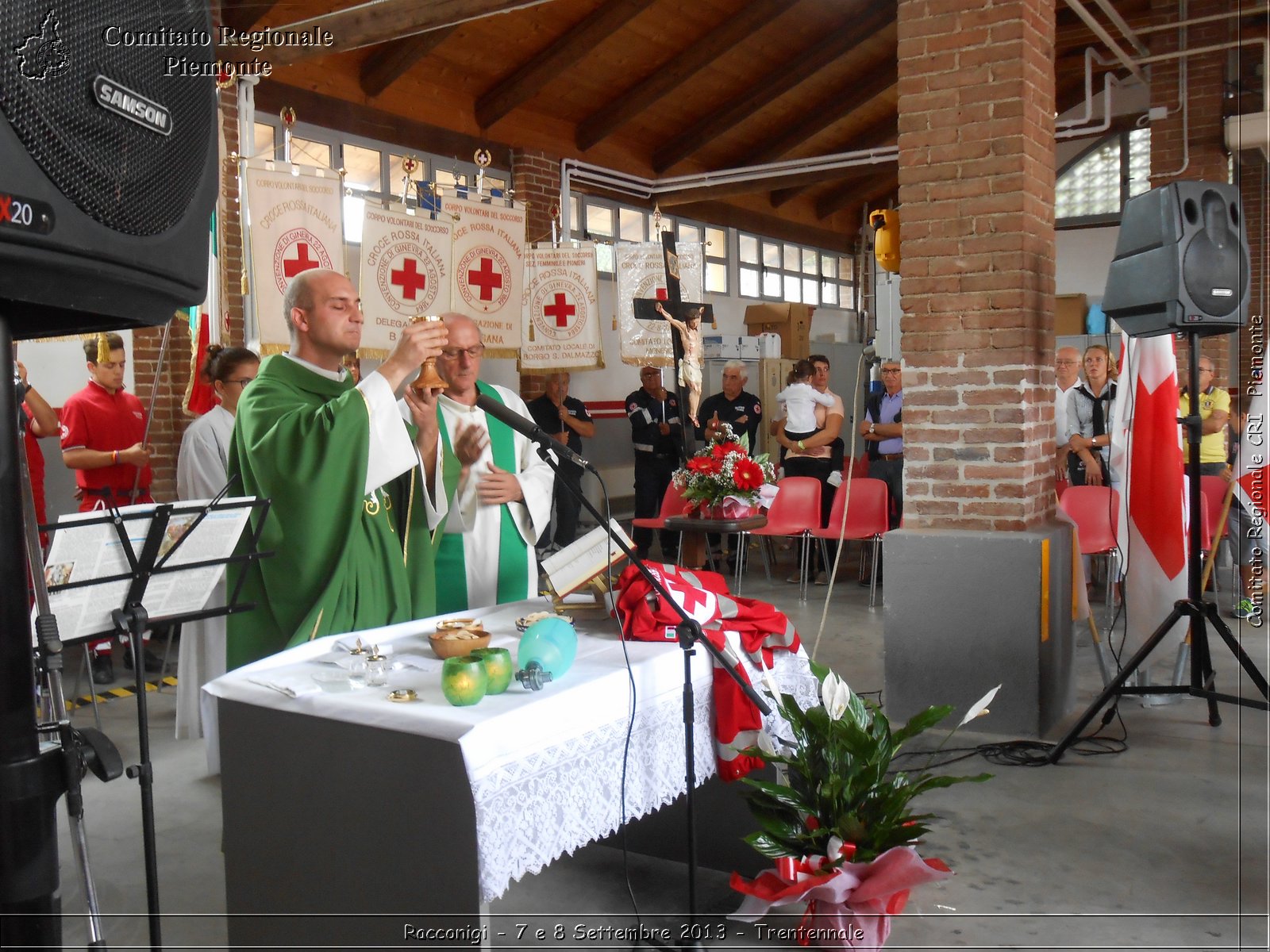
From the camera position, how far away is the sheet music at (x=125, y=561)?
6.97ft

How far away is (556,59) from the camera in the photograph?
1014 centimetres

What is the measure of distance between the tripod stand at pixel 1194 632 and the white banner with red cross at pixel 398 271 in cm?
450

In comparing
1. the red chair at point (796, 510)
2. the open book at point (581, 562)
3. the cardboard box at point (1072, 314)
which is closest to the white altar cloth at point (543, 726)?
the open book at point (581, 562)

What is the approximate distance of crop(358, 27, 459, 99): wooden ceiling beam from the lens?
9.11 m

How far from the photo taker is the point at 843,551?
938 centimetres

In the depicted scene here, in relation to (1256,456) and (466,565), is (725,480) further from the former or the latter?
(466,565)

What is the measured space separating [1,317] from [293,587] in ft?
6.60

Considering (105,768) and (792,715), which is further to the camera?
(792,715)

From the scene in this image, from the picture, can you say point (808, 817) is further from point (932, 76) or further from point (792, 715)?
point (932, 76)

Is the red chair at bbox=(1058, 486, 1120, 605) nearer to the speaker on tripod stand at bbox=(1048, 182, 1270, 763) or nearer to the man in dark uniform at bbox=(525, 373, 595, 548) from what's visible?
the speaker on tripod stand at bbox=(1048, 182, 1270, 763)

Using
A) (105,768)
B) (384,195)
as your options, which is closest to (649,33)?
(384,195)

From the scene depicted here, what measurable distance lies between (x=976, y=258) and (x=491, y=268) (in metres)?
3.87

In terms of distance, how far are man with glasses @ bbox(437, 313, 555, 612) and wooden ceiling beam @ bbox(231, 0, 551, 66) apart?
4.07m

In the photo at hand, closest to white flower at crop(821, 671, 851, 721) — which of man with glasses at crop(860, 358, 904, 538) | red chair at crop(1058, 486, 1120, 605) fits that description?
red chair at crop(1058, 486, 1120, 605)
